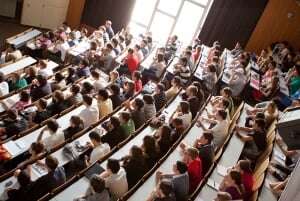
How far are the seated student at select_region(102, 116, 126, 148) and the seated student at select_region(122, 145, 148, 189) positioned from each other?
29.4 inches

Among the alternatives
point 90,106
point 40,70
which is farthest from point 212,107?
point 40,70

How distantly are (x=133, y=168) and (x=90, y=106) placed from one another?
5.30ft

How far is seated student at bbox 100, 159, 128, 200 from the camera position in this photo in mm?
4730

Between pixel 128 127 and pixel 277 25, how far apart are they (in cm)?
740

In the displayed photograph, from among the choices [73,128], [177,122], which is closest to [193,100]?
[177,122]

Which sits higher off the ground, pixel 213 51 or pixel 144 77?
pixel 213 51

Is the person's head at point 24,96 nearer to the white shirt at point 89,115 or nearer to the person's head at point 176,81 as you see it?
the white shirt at point 89,115

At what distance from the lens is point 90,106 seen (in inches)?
248

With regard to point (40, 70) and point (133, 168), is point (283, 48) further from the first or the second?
point (133, 168)

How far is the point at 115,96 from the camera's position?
7.09m

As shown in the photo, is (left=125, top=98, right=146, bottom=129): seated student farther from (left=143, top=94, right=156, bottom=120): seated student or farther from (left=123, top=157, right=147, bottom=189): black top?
(left=123, top=157, right=147, bottom=189): black top

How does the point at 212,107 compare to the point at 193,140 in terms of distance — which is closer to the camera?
the point at 193,140

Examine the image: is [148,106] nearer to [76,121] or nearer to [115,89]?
[115,89]

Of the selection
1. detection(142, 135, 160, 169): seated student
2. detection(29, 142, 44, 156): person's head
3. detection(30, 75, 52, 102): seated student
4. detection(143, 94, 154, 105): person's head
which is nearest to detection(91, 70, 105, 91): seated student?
detection(30, 75, 52, 102): seated student
